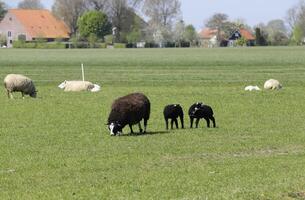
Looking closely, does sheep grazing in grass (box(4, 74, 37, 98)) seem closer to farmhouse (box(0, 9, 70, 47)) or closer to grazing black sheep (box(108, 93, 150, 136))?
grazing black sheep (box(108, 93, 150, 136))

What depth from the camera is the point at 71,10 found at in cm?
19112

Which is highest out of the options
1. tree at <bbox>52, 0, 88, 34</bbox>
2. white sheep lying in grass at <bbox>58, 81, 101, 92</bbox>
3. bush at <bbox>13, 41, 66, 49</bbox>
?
tree at <bbox>52, 0, 88, 34</bbox>

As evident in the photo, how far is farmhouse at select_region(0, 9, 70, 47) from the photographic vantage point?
636 ft

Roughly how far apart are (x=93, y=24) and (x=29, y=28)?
30.3 meters

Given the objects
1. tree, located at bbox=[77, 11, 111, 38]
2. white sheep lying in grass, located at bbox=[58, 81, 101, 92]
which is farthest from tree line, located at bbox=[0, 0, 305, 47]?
white sheep lying in grass, located at bbox=[58, 81, 101, 92]

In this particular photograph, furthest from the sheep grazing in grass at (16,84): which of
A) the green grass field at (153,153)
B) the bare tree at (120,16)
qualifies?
the bare tree at (120,16)

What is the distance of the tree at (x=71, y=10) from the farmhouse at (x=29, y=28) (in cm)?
323

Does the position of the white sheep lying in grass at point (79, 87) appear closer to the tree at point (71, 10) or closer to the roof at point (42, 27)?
the tree at point (71, 10)

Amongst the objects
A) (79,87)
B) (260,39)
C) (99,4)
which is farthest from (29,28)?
(79,87)

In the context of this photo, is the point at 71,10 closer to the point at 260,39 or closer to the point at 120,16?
the point at 120,16

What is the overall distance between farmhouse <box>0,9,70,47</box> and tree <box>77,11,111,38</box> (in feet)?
54.8

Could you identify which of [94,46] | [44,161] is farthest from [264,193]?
[94,46]

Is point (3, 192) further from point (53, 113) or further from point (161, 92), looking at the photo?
point (161, 92)

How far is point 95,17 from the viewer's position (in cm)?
17338
